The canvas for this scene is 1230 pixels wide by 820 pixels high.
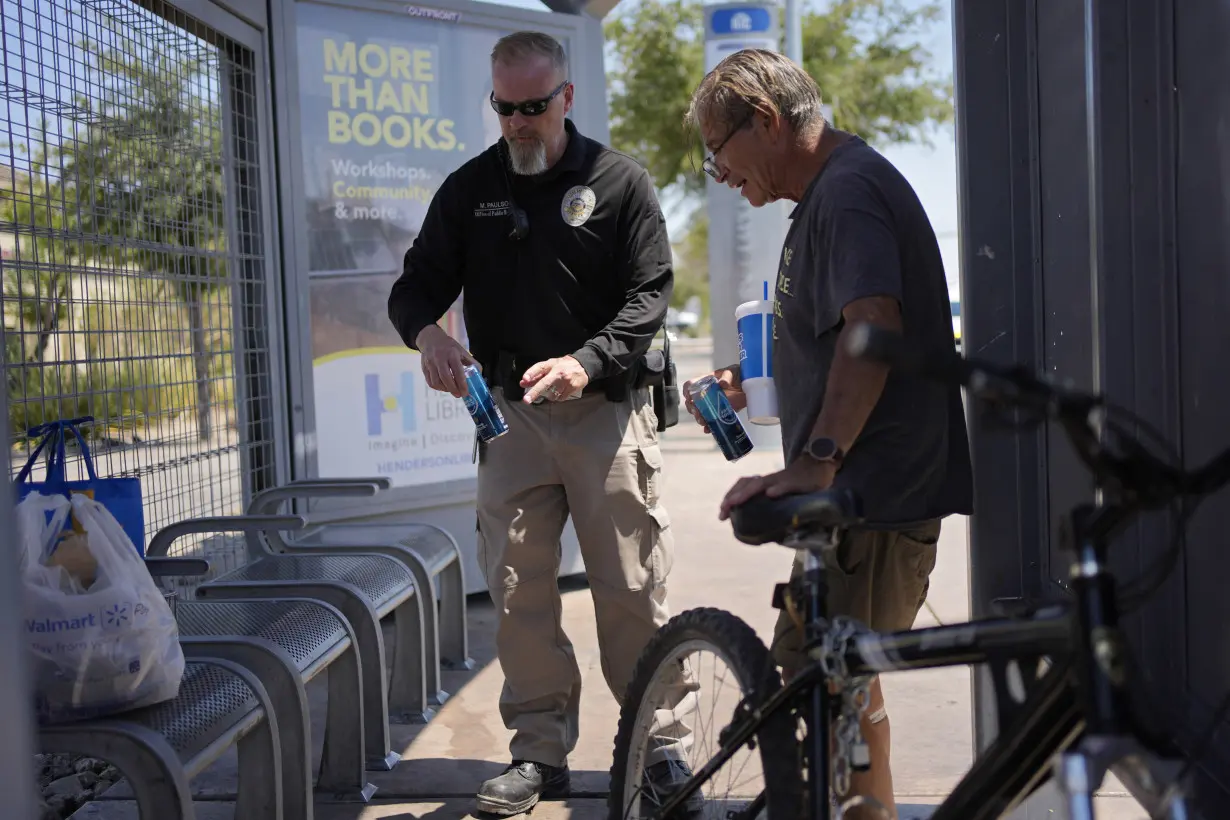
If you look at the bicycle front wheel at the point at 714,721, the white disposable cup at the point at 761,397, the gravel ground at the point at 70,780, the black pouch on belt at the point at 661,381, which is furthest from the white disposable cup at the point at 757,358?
the gravel ground at the point at 70,780

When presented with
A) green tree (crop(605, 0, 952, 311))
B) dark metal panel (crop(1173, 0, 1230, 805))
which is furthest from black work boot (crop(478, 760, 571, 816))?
green tree (crop(605, 0, 952, 311))

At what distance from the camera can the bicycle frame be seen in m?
1.48

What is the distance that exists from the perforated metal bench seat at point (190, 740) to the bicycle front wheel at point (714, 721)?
849mm

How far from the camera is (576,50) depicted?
6.18 m

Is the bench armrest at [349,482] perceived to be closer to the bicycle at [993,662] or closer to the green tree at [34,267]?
the green tree at [34,267]

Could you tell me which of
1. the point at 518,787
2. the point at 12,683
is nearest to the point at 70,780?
the point at 518,787

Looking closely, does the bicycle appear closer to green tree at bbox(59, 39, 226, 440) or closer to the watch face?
the watch face

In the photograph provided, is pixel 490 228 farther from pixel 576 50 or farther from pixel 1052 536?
pixel 576 50

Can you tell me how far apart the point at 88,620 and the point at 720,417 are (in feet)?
4.78

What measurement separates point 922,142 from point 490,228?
17.9m

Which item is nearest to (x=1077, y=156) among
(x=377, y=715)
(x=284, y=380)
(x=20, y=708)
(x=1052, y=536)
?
(x=1052, y=536)

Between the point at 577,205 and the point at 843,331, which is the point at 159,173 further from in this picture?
the point at 843,331

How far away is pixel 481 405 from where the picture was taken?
133 inches

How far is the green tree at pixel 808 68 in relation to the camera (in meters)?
19.1
